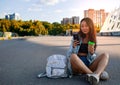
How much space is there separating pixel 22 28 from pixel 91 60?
125 m

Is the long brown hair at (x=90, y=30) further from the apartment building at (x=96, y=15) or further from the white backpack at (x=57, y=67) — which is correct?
the apartment building at (x=96, y=15)

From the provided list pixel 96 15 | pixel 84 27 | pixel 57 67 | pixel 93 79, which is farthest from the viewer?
pixel 96 15

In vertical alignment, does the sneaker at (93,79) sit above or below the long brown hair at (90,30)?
below

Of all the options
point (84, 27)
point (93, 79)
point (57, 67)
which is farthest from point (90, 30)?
point (93, 79)

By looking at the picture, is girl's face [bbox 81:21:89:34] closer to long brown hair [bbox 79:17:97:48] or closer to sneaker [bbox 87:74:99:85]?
long brown hair [bbox 79:17:97:48]

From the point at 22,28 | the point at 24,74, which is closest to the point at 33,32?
the point at 22,28

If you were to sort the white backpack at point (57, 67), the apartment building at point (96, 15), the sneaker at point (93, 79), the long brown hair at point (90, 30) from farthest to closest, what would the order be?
the apartment building at point (96, 15) → the white backpack at point (57, 67) → the long brown hair at point (90, 30) → the sneaker at point (93, 79)

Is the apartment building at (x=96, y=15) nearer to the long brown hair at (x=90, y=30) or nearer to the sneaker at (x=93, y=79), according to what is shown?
the long brown hair at (x=90, y=30)

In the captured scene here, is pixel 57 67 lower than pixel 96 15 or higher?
lower

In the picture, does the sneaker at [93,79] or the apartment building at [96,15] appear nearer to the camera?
the sneaker at [93,79]

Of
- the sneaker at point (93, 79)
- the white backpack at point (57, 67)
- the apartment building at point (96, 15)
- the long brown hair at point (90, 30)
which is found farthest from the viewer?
the apartment building at point (96, 15)

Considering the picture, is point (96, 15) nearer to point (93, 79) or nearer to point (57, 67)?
point (57, 67)

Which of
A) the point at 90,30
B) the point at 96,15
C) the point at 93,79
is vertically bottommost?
the point at 93,79

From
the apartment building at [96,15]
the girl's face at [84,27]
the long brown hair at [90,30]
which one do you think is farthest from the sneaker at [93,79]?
the apartment building at [96,15]
